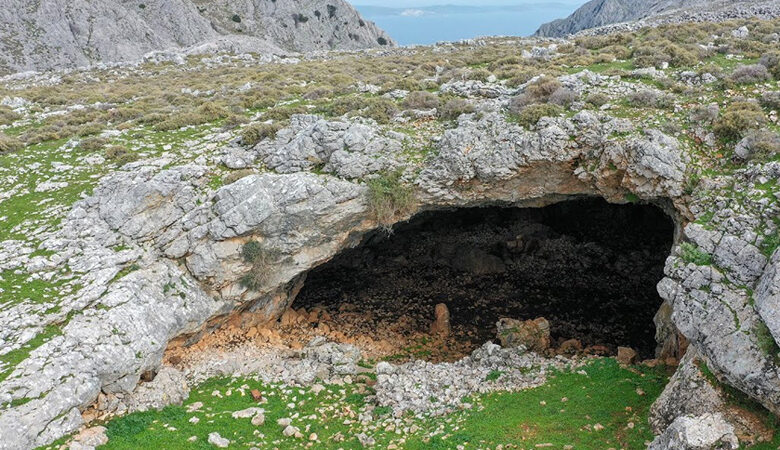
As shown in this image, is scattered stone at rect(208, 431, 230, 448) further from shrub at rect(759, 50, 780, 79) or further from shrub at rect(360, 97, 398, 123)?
shrub at rect(759, 50, 780, 79)

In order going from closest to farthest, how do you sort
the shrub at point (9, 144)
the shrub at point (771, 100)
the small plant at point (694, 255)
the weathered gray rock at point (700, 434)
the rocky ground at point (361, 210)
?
the weathered gray rock at point (700, 434) < the rocky ground at point (361, 210) < the small plant at point (694, 255) < the shrub at point (771, 100) < the shrub at point (9, 144)

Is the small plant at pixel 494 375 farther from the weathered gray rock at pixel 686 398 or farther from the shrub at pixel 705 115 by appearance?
the shrub at pixel 705 115

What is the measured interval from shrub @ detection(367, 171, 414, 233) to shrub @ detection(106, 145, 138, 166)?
1009 cm

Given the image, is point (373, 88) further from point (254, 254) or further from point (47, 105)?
point (47, 105)

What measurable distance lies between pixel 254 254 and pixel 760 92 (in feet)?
66.8

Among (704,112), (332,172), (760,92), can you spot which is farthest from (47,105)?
(760,92)

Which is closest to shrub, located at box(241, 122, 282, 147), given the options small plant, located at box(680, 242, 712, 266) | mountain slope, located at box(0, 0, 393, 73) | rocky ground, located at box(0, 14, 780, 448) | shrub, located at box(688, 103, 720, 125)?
rocky ground, located at box(0, 14, 780, 448)

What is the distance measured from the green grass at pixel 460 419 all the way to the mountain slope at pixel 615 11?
135ft

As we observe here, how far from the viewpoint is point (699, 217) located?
14.4m

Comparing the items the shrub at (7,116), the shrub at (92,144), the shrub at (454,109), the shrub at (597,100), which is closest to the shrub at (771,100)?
the shrub at (597,100)

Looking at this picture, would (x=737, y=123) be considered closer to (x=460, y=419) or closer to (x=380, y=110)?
(x=380, y=110)

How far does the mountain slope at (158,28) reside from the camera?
2266 inches

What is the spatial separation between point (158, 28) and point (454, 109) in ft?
211

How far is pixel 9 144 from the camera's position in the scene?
915 inches
